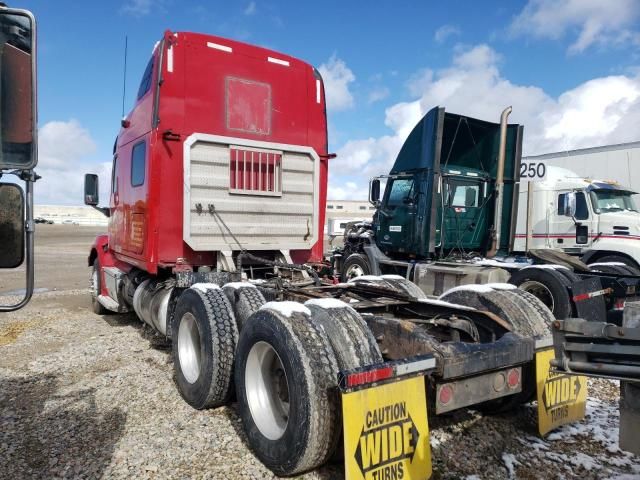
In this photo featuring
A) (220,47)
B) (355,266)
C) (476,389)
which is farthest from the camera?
(355,266)

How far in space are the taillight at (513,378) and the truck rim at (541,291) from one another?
3569mm

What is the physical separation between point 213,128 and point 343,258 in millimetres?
7157

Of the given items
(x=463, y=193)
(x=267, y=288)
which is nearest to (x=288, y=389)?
(x=267, y=288)

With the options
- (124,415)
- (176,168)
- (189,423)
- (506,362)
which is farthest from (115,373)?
(506,362)

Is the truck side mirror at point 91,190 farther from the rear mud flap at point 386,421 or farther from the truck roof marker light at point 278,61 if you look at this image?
the rear mud flap at point 386,421

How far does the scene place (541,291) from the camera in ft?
22.0

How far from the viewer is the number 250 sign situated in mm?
10528

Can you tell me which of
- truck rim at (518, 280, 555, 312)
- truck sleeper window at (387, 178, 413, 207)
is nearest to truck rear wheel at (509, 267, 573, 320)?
truck rim at (518, 280, 555, 312)

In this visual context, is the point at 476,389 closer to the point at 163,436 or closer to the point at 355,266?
the point at 163,436

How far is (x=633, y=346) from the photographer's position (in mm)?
1912

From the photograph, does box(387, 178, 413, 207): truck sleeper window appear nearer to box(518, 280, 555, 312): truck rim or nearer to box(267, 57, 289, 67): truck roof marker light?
box(518, 280, 555, 312): truck rim

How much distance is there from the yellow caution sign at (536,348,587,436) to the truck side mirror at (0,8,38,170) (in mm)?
3314

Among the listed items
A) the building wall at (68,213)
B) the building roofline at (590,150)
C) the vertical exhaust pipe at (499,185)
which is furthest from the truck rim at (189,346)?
the building wall at (68,213)

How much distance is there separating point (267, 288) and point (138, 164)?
2.52 meters
